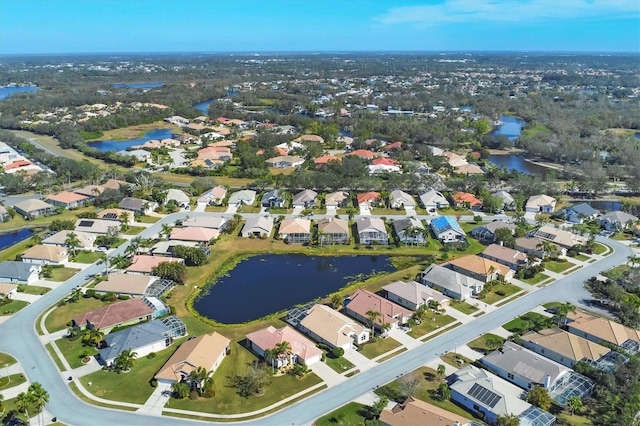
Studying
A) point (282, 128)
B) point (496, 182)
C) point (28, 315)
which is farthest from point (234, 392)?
point (282, 128)

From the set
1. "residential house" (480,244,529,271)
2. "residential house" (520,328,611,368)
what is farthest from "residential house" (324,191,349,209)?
"residential house" (520,328,611,368)

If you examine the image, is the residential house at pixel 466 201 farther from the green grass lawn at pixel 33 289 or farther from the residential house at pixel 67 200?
the residential house at pixel 67 200

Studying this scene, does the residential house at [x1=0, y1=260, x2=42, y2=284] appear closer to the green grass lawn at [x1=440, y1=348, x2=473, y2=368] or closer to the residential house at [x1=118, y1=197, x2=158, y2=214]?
the residential house at [x1=118, y1=197, x2=158, y2=214]

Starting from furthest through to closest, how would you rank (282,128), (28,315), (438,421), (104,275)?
(282,128), (104,275), (28,315), (438,421)

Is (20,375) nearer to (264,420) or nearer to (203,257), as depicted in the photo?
(264,420)

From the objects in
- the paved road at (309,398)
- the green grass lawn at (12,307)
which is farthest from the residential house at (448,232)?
the green grass lawn at (12,307)

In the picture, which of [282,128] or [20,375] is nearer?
[20,375]
